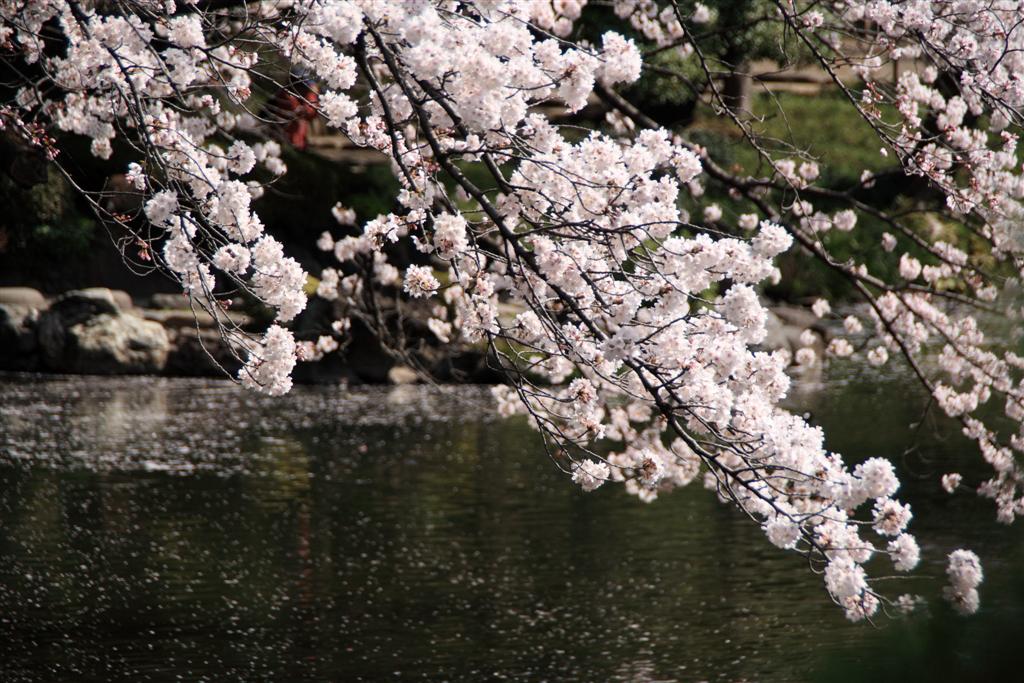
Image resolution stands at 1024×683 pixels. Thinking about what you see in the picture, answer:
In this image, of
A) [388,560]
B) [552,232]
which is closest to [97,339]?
[388,560]

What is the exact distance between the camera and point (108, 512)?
916 cm

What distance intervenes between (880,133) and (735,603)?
2.69 m

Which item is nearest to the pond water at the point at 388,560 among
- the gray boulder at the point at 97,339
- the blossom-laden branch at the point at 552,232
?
the blossom-laden branch at the point at 552,232

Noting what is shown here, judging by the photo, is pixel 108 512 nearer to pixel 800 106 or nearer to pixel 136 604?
pixel 136 604

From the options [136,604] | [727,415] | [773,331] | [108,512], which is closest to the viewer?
[727,415]

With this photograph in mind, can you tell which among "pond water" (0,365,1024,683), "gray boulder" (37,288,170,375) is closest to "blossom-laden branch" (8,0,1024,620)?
"pond water" (0,365,1024,683)

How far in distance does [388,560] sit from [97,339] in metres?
8.69

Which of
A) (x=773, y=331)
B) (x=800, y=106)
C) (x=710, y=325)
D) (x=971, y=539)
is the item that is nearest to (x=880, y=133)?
(x=710, y=325)

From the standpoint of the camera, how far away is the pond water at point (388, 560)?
636 cm

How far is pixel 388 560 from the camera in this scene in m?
8.00

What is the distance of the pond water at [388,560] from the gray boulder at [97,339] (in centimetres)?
314

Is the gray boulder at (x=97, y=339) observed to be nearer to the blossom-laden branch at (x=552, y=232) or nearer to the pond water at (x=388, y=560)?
the pond water at (x=388, y=560)

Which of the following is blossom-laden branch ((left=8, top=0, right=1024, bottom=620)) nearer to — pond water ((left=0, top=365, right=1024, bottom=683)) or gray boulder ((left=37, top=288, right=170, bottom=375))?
pond water ((left=0, top=365, right=1024, bottom=683))

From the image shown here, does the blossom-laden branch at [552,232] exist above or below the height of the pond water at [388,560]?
above
